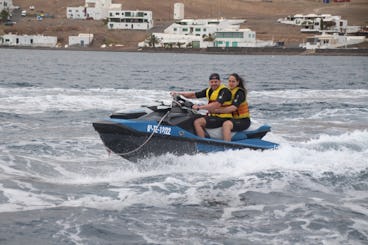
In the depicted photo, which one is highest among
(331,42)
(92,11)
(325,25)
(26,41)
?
(92,11)

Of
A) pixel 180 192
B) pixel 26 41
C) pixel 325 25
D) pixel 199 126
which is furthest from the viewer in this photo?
pixel 325 25

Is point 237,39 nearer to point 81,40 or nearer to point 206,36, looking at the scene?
point 206,36

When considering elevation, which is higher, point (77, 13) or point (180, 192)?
point (77, 13)

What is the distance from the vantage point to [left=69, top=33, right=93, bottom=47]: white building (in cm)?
15575

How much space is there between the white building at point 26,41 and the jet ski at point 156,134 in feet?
A: 458

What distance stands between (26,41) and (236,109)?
141223mm

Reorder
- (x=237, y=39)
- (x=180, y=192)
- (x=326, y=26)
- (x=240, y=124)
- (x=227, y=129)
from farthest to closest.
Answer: (x=326, y=26) < (x=237, y=39) < (x=240, y=124) < (x=227, y=129) < (x=180, y=192)

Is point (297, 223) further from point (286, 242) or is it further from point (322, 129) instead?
point (322, 129)

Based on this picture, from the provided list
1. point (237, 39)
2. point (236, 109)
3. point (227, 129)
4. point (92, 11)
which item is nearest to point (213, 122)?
point (227, 129)

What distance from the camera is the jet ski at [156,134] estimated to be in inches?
546

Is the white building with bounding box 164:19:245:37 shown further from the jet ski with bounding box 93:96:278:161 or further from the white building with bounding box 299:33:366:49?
the jet ski with bounding box 93:96:278:161

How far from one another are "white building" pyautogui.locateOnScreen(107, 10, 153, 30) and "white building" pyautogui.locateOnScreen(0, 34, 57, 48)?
61.5 ft

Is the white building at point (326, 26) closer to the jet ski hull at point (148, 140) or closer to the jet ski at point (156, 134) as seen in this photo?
the jet ski at point (156, 134)

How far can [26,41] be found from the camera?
5955 inches
